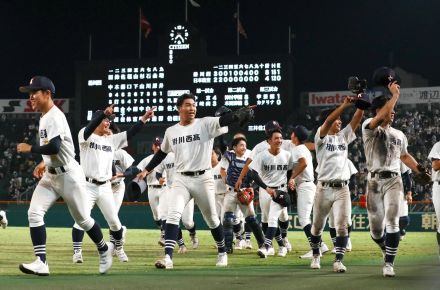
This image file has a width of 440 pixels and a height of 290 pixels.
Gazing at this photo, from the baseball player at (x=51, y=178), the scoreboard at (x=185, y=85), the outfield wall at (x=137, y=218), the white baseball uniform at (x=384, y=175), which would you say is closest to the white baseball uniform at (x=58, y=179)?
the baseball player at (x=51, y=178)

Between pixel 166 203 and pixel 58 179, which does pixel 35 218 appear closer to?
pixel 58 179

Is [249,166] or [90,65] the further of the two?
[90,65]

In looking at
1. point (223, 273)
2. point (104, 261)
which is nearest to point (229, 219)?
point (223, 273)

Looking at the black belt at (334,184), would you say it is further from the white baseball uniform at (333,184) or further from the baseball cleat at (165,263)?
the baseball cleat at (165,263)

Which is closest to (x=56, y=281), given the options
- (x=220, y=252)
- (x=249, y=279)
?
(x=249, y=279)

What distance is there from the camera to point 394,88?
27.3 ft

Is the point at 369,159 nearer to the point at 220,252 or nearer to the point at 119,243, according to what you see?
the point at 220,252

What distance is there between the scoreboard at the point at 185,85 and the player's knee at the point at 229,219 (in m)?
16.6

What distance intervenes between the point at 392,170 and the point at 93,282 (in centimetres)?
385

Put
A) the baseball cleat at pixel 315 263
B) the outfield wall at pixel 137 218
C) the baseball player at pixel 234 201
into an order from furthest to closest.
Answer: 1. the outfield wall at pixel 137 218
2. the baseball player at pixel 234 201
3. the baseball cleat at pixel 315 263

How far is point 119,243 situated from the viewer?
10.9 m

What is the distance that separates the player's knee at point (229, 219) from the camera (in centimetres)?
1272

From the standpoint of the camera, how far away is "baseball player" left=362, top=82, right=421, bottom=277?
8.33m

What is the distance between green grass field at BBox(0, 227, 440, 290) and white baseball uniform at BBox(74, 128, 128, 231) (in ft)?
2.74
